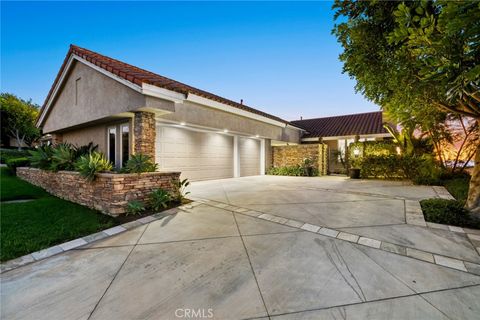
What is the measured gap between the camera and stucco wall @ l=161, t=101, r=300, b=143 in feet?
27.8

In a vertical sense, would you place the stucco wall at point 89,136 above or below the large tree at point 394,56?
below

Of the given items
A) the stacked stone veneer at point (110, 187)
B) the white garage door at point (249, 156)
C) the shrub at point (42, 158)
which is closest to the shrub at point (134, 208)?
the stacked stone veneer at point (110, 187)

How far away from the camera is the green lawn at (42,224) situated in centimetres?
372

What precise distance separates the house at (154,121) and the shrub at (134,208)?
206 centimetres

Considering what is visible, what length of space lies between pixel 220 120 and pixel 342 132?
36.3ft

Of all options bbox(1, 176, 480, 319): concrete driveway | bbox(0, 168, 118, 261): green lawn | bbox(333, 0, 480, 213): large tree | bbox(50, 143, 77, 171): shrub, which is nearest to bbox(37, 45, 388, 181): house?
bbox(50, 143, 77, 171): shrub

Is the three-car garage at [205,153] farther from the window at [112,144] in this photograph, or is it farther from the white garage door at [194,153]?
the window at [112,144]

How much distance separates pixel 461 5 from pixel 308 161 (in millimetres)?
12014

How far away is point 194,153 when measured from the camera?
1072 cm

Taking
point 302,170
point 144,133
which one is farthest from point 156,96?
point 302,170

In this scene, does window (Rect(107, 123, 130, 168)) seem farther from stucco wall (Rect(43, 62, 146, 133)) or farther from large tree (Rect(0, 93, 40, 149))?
large tree (Rect(0, 93, 40, 149))

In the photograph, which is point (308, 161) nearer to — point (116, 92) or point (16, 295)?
point (116, 92)

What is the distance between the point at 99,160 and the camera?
5945mm

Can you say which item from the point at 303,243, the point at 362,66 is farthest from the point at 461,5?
the point at 303,243
